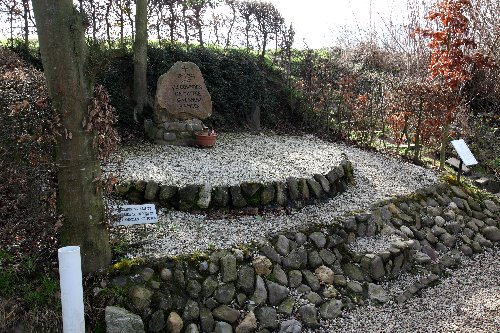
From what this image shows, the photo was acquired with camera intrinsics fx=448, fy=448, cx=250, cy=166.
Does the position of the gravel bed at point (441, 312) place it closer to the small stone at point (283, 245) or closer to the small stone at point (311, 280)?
the small stone at point (311, 280)

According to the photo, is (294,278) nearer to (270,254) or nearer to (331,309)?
(270,254)

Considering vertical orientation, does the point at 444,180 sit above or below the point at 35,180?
below

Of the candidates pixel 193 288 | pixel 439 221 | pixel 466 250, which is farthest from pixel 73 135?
pixel 466 250

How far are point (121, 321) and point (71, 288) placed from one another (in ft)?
1.99

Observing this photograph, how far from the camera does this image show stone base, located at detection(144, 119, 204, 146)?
300 inches

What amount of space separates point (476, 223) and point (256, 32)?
319 inches

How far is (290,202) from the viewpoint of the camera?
570 cm

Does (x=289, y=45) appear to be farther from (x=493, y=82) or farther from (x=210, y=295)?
(x=210, y=295)

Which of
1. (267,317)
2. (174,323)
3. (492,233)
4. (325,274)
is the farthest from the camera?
(492,233)

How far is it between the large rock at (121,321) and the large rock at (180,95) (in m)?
4.51

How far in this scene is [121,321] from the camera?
3.58 m

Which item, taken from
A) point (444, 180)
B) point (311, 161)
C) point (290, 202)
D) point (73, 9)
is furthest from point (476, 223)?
point (73, 9)

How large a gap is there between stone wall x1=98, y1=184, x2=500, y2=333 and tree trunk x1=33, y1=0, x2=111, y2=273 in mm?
360

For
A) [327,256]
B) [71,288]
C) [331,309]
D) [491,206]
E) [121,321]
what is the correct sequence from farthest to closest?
[491,206]
[327,256]
[331,309]
[121,321]
[71,288]
